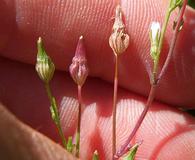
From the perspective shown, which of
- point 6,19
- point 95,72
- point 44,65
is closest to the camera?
point 44,65

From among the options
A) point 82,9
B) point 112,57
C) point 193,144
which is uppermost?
point 82,9

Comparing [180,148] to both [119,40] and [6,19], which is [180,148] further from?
[6,19]

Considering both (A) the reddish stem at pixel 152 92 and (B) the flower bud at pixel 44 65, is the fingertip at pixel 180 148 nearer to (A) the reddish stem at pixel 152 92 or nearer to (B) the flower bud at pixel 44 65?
(A) the reddish stem at pixel 152 92

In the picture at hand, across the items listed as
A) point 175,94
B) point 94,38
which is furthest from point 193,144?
point 94,38

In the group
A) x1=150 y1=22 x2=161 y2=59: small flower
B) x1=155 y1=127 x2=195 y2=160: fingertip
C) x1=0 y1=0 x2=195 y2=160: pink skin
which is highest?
x1=150 y1=22 x2=161 y2=59: small flower

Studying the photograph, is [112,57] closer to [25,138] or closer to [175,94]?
[175,94]

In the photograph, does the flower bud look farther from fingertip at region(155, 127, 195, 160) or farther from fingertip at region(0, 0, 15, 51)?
fingertip at region(155, 127, 195, 160)

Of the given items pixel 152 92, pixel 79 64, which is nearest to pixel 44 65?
pixel 79 64

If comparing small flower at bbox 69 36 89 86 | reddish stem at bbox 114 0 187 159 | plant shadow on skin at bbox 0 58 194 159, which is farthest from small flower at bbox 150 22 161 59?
plant shadow on skin at bbox 0 58 194 159
